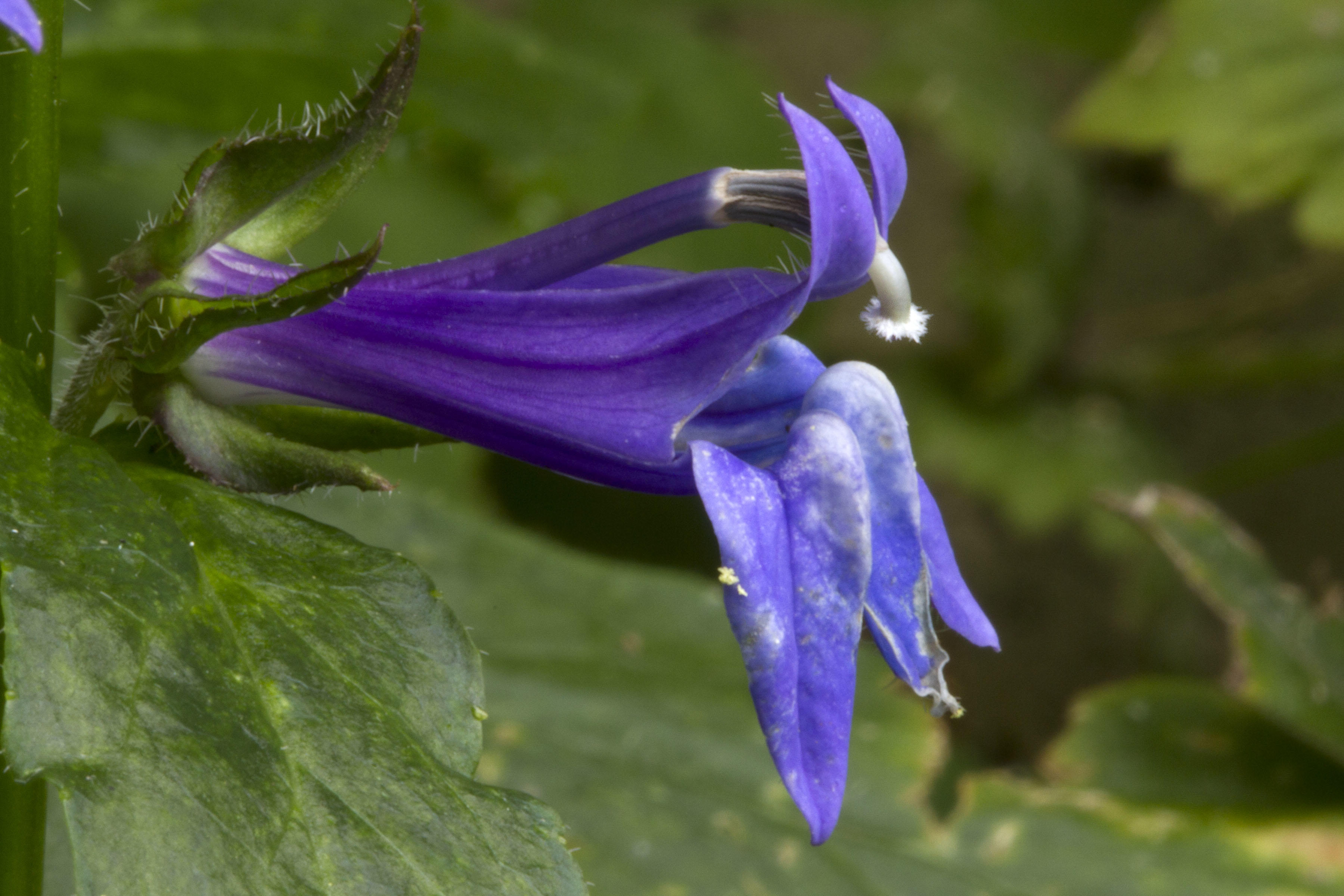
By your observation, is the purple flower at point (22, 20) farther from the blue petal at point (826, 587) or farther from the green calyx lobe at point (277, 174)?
the blue petal at point (826, 587)

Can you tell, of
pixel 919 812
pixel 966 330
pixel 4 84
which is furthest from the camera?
pixel 966 330

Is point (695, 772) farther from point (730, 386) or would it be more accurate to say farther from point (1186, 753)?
point (730, 386)

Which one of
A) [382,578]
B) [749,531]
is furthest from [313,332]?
[749,531]

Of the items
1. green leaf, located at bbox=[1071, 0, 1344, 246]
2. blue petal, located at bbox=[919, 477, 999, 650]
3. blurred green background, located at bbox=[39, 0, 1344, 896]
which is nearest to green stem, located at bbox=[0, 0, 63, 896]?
blue petal, located at bbox=[919, 477, 999, 650]

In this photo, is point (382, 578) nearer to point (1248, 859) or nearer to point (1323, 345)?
point (1248, 859)

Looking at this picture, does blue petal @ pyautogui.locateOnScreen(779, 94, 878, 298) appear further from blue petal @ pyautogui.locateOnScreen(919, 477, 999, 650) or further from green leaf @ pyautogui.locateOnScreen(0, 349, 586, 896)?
green leaf @ pyautogui.locateOnScreen(0, 349, 586, 896)

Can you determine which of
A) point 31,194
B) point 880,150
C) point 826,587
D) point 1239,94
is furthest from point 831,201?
point 1239,94
